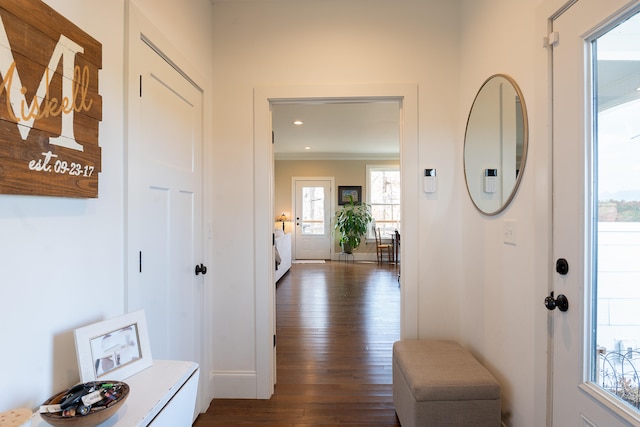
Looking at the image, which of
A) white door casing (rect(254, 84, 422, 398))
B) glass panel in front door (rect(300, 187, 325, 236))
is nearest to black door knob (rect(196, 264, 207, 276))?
white door casing (rect(254, 84, 422, 398))

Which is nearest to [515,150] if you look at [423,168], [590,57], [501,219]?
[501,219]

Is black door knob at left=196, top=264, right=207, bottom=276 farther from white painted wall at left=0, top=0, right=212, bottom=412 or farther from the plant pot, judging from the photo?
the plant pot

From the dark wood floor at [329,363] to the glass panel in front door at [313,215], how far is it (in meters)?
3.06

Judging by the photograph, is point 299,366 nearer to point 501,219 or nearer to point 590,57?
point 501,219

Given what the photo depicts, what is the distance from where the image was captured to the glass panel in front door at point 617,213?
0.95m

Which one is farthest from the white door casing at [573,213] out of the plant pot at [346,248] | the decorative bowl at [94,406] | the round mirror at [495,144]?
the plant pot at [346,248]

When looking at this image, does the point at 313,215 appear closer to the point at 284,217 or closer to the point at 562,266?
the point at 284,217

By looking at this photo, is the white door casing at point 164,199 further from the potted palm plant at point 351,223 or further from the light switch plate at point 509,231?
the potted palm plant at point 351,223

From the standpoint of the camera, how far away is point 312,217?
318 inches

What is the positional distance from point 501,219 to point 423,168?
2.09 feet

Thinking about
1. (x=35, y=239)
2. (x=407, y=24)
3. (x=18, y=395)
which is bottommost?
(x=18, y=395)

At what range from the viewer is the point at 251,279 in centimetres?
216

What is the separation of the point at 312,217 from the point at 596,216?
23.3ft

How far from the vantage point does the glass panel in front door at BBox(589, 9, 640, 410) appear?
0.95 m
